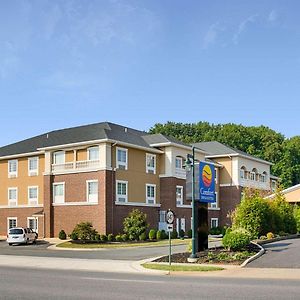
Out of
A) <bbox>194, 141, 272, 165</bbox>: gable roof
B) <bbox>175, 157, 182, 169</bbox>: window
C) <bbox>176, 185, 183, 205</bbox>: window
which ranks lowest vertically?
<bbox>176, 185, 183, 205</bbox>: window

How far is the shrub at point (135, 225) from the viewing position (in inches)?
1785

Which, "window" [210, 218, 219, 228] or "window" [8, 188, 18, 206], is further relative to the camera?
"window" [210, 218, 219, 228]

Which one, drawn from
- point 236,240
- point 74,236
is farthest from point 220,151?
point 236,240

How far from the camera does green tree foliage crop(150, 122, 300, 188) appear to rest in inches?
3612

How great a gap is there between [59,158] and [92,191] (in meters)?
5.76

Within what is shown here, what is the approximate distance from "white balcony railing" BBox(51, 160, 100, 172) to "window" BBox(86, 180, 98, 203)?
143 cm

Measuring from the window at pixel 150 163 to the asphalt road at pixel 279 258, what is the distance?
23747mm

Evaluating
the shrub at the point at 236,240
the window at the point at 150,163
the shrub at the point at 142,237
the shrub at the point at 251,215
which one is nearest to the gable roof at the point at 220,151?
the window at the point at 150,163

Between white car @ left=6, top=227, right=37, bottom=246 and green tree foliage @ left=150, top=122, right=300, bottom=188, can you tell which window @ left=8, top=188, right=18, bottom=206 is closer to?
white car @ left=6, top=227, right=37, bottom=246

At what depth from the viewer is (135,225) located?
45.5m

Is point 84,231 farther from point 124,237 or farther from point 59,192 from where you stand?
point 59,192

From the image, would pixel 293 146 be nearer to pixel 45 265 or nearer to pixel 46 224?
pixel 46 224

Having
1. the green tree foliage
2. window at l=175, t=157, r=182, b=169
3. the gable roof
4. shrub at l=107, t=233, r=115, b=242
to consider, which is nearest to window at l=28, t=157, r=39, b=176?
shrub at l=107, t=233, r=115, b=242

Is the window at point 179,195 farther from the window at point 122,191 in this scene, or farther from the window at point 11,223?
the window at point 11,223
